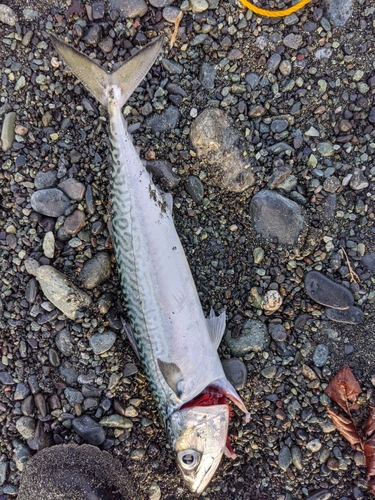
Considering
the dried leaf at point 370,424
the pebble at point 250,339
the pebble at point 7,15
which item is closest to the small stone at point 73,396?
the pebble at point 250,339

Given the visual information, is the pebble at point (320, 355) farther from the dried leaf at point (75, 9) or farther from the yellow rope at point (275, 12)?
the dried leaf at point (75, 9)

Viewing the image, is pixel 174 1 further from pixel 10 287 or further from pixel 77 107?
pixel 10 287

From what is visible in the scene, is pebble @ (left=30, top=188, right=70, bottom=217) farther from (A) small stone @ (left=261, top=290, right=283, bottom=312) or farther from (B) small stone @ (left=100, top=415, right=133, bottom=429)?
(A) small stone @ (left=261, top=290, right=283, bottom=312)

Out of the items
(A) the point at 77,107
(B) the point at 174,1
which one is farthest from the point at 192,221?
(B) the point at 174,1

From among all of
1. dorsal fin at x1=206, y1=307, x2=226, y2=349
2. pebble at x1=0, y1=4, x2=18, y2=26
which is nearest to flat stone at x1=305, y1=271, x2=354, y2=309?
dorsal fin at x1=206, y1=307, x2=226, y2=349

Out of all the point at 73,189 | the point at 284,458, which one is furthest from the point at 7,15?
the point at 284,458

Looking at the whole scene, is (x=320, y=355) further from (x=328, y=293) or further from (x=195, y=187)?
(x=195, y=187)
